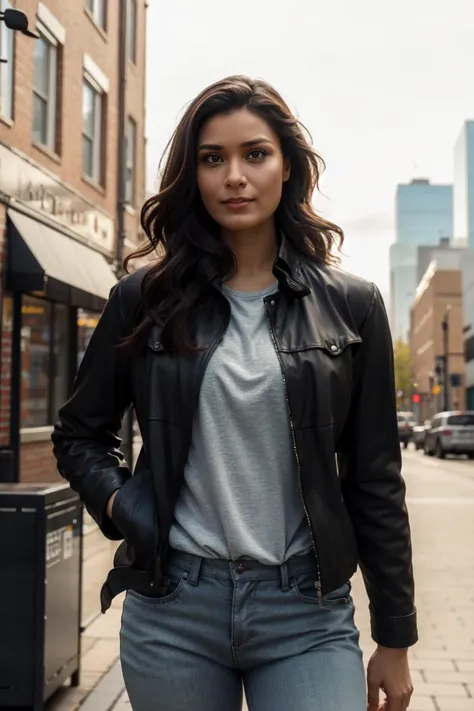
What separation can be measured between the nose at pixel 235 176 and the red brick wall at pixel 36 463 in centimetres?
1015

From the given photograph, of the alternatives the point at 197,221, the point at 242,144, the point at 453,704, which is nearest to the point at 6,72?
the point at 453,704

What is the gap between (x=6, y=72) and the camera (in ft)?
36.9

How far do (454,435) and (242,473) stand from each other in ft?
98.8

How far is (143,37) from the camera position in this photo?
19.8 m

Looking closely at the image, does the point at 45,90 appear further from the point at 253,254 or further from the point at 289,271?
the point at 289,271

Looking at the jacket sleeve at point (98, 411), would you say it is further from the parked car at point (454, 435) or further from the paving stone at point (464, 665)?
the parked car at point (454, 435)

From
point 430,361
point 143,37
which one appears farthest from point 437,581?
point 430,361

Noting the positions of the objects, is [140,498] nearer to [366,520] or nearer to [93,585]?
[366,520]

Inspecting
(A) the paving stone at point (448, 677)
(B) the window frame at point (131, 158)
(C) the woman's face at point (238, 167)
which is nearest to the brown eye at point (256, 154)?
(C) the woman's face at point (238, 167)

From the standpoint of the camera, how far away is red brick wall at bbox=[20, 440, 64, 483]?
11.9m

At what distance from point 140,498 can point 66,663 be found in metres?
3.12

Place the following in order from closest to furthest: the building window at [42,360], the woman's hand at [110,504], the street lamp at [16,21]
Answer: the woman's hand at [110,504], the street lamp at [16,21], the building window at [42,360]

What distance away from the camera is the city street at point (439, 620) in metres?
4.87

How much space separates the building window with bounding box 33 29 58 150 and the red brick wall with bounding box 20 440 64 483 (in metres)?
4.07
